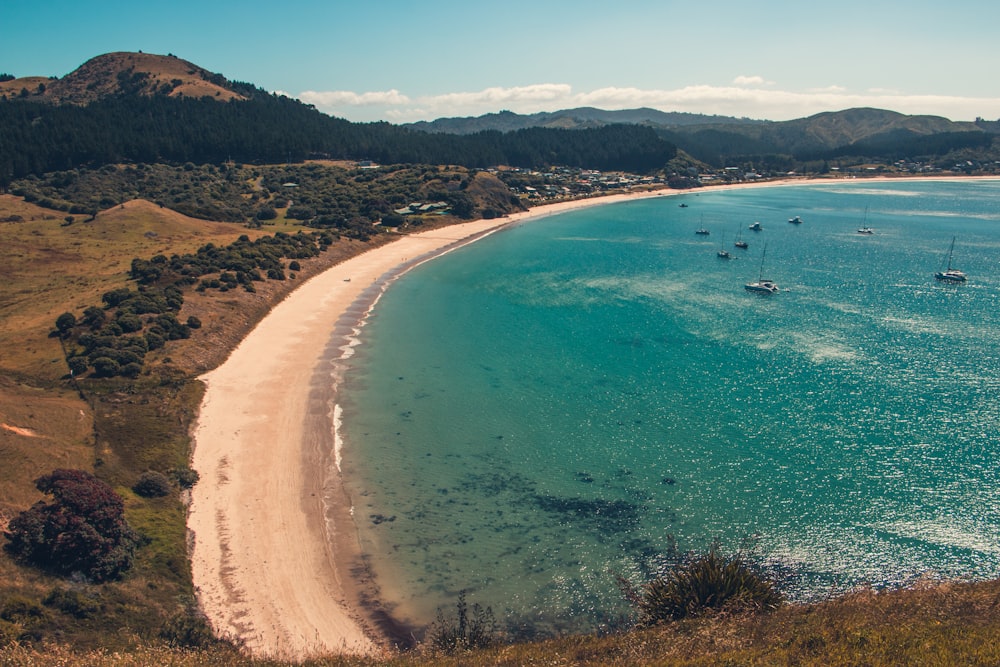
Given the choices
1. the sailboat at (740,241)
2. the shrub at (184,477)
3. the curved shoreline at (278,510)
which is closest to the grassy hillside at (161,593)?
the shrub at (184,477)

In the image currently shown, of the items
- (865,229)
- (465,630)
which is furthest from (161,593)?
(865,229)

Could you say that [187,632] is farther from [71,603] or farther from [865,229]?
[865,229]

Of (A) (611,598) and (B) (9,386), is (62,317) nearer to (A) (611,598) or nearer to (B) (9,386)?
(B) (9,386)

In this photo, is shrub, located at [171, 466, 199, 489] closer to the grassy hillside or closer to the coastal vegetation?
the coastal vegetation

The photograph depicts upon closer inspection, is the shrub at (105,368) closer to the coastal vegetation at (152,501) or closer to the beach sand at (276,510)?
the coastal vegetation at (152,501)

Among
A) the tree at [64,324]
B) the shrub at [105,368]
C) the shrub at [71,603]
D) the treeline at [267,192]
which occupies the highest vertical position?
the treeline at [267,192]
